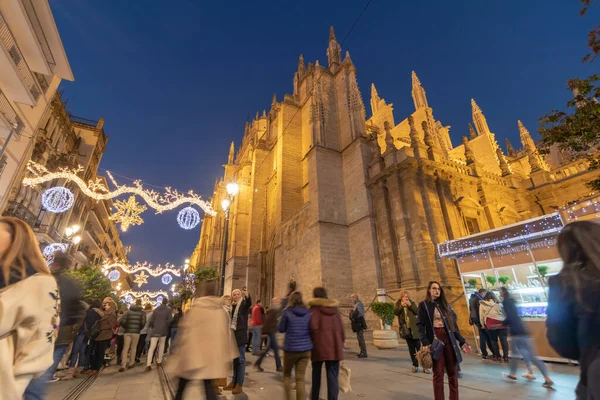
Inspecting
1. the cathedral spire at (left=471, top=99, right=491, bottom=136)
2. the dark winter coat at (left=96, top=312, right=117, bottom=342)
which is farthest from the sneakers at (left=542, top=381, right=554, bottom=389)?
the cathedral spire at (left=471, top=99, right=491, bottom=136)

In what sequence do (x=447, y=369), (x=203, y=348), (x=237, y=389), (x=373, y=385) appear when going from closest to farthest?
(x=203, y=348), (x=447, y=369), (x=237, y=389), (x=373, y=385)

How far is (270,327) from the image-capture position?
231 inches

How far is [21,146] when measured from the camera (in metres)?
13.4

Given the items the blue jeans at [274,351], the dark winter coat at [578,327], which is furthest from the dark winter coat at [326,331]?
the blue jeans at [274,351]

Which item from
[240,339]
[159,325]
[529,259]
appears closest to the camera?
[240,339]

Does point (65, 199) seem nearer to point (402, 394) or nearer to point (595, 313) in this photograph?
point (402, 394)

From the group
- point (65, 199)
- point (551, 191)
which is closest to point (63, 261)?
point (65, 199)

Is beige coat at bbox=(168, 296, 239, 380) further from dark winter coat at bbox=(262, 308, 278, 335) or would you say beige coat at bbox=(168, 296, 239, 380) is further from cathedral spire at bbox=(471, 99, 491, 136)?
cathedral spire at bbox=(471, 99, 491, 136)

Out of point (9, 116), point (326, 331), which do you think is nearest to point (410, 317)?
point (326, 331)

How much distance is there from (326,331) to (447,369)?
1.54m

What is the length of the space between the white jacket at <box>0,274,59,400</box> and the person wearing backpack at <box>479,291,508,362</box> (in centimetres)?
808

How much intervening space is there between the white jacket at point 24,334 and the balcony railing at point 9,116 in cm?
1536

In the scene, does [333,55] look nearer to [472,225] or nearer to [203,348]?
[472,225]

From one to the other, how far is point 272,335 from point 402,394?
10.7 feet
